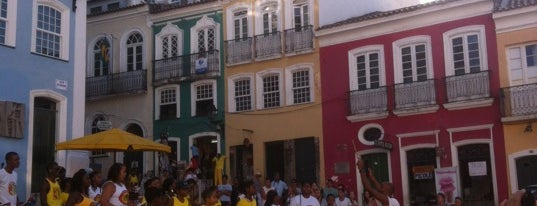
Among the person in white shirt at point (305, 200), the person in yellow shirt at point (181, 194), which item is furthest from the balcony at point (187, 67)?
the person in yellow shirt at point (181, 194)

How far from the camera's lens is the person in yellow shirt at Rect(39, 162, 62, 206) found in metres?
13.4

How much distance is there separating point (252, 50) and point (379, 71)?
18.3 ft

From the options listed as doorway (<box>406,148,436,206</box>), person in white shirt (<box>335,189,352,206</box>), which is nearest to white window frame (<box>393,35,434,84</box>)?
doorway (<box>406,148,436,206</box>)

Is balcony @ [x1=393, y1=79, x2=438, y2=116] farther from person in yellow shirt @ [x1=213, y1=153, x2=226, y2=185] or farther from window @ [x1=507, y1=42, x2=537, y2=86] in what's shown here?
person in yellow shirt @ [x1=213, y1=153, x2=226, y2=185]

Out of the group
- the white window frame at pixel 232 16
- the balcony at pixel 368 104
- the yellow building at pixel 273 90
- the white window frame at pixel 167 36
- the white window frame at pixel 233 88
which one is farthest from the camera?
the white window frame at pixel 167 36

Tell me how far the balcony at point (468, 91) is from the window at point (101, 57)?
1534 centimetres

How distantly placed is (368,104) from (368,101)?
113 millimetres

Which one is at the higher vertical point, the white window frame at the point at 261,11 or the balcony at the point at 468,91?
the white window frame at the point at 261,11

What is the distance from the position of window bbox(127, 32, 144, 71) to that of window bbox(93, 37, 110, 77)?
0.99 meters

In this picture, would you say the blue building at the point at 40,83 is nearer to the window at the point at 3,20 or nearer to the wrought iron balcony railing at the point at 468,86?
the window at the point at 3,20

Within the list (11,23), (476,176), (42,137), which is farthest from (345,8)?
(11,23)

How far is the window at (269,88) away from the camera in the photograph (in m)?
30.0

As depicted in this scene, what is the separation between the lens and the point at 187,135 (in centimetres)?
3130

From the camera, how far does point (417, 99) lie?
26.5m
